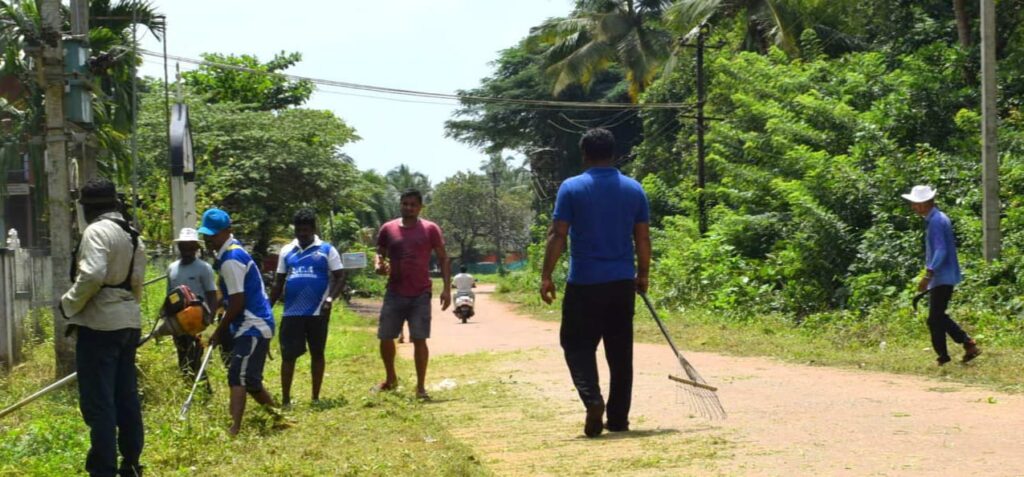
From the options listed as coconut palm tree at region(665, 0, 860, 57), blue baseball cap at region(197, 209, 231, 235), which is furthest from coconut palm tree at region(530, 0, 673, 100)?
blue baseball cap at region(197, 209, 231, 235)

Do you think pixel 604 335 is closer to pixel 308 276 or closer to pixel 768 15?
pixel 308 276

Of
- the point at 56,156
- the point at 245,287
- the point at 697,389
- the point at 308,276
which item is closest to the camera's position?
the point at 697,389

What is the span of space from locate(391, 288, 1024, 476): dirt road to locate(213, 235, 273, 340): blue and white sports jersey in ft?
5.77

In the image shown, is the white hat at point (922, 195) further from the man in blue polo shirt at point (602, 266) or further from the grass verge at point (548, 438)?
the man in blue polo shirt at point (602, 266)

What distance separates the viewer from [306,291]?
10.4 meters

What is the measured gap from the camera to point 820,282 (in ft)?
66.5

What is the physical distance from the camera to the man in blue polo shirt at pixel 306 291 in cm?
1045

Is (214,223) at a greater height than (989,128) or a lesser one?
lesser

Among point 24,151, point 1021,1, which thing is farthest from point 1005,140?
point 24,151

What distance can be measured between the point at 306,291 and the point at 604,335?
339 cm

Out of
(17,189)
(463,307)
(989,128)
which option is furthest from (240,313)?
(17,189)

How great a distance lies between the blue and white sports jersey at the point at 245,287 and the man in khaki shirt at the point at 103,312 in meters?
1.81

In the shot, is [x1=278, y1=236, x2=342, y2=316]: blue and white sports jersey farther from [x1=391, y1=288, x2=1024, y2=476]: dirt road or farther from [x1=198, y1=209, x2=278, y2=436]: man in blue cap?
[x1=391, y1=288, x2=1024, y2=476]: dirt road

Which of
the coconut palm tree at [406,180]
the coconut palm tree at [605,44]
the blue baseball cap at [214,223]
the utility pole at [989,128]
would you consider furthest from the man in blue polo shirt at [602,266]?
the coconut palm tree at [406,180]
